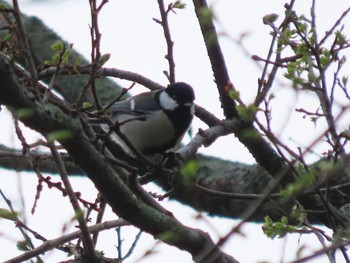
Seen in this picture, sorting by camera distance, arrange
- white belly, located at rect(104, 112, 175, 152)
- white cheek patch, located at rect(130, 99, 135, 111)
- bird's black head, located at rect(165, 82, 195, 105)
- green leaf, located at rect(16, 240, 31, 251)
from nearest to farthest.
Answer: green leaf, located at rect(16, 240, 31, 251)
white belly, located at rect(104, 112, 175, 152)
bird's black head, located at rect(165, 82, 195, 105)
white cheek patch, located at rect(130, 99, 135, 111)

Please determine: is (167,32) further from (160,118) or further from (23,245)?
(23,245)

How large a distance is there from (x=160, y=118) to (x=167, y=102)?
0.15 meters

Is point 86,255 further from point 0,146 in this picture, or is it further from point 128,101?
point 0,146

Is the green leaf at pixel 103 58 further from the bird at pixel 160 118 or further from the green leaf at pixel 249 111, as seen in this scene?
the bird at pixel 160 118

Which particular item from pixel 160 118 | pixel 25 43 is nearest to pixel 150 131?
pixel 160 118

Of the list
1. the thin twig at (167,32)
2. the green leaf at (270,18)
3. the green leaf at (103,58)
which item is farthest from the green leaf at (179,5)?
the green leaf at (103,58)

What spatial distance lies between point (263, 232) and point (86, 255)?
3.13 feet

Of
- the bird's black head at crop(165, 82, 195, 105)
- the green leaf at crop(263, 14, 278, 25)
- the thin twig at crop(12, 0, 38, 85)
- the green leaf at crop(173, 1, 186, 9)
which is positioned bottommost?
the thin twig at crop(12, 0, 38, 85)

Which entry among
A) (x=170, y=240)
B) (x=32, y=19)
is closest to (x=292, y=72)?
(x=170, y=240)

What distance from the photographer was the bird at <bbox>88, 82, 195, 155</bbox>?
175 inches

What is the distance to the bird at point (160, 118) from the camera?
14.6ft

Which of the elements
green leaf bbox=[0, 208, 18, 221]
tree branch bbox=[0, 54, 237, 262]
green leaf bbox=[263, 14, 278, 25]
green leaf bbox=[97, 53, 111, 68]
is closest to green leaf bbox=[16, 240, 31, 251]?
green leaf bbox=[0, 208, 18, 221]

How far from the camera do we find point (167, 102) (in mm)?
4656

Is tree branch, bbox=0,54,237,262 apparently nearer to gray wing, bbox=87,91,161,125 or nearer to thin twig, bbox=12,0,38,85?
thin twig, bbox=12,0,38,85
